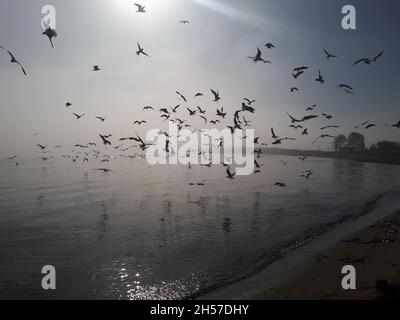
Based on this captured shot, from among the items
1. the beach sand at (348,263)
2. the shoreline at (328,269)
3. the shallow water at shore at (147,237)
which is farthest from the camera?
the shallow water at shore at (147,237)

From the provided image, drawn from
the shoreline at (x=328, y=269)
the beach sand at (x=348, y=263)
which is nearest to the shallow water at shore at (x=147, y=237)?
the shoreline at (x=328, y=269)

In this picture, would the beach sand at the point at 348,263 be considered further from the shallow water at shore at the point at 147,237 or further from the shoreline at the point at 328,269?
the shallow water at shore at the point at 147,237

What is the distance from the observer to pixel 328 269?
47.7ft

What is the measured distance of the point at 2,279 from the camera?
1491cm

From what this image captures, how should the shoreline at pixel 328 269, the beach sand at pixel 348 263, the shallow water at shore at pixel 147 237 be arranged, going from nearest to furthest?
the beach sand at pixel 348 263
the shoreline at pixel 328 269
the shallow water at shore at pixel 147 237

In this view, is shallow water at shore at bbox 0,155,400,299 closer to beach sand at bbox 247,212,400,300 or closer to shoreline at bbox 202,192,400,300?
shoreline at bbox 202,192,400,300

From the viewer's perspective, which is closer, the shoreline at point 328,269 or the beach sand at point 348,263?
the beach sand at point 348,263

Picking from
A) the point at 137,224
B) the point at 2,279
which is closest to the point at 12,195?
the point at 137,224

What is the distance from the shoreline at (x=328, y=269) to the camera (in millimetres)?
12349

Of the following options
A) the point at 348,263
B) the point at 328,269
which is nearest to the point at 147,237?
the point at 328,269

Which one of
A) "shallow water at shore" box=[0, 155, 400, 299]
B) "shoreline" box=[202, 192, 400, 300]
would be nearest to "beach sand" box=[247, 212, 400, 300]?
"shoreline" box=[202, 192, 400, 300]
